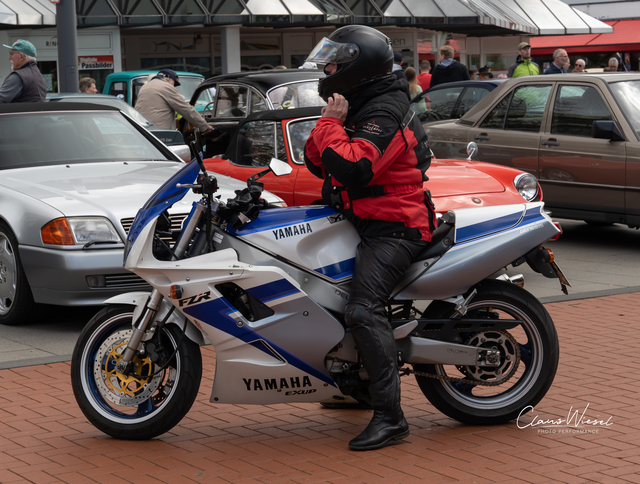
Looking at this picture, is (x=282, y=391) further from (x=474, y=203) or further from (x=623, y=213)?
(x=623, y=213)

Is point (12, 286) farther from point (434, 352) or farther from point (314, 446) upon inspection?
point (434, 352)

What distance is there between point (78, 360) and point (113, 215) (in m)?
2.43

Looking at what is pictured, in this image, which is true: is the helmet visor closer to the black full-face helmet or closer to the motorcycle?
the black full-face helmet

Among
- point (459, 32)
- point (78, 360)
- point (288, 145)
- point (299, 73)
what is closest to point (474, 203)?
point (288, 145)

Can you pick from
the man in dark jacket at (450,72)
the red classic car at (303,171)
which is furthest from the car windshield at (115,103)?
the man in dark jacket at (450,72)

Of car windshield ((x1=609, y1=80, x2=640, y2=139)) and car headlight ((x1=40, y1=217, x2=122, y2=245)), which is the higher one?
car windshield ((x1=609, y1=80, x2=640, y2=139))

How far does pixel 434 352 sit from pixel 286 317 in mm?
755

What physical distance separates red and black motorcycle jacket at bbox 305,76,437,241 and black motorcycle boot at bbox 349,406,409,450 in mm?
841

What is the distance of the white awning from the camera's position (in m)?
27.1

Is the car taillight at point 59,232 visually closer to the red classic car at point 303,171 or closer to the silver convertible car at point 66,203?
the silver convertible car at point 66,203

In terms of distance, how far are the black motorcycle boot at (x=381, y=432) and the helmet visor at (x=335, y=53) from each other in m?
1.65

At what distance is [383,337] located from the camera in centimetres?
450

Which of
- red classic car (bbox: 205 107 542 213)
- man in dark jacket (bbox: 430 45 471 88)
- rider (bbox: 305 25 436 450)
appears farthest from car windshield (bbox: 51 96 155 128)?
rider (bbox: 305 25 436 450)

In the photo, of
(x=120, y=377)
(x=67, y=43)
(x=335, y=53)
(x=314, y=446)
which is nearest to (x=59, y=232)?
(x=120, y=377)
